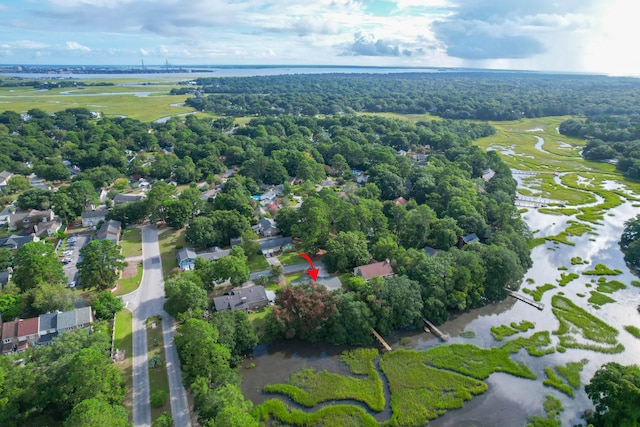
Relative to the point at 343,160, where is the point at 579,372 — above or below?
below

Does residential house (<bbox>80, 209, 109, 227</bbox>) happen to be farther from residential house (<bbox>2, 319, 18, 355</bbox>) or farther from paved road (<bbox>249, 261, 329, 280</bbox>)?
paved road (<bbox>249, 261, 329, 280</bbox>)

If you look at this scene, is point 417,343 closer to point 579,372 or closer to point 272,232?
point 579,372

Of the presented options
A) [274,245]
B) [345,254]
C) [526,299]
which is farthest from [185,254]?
[526,299]

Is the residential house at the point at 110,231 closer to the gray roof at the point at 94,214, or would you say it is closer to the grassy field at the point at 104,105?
the gray roof at the point at 94,214

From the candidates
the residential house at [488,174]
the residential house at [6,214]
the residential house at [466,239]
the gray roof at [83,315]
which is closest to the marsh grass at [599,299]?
the residential house at [466,239]

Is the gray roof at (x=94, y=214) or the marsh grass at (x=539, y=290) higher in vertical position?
the gray roof at (x=94, y=214)

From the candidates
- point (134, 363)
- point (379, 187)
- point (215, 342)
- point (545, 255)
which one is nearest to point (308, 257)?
point (215, 342)

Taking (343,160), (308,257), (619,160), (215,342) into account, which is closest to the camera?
(215,342)
